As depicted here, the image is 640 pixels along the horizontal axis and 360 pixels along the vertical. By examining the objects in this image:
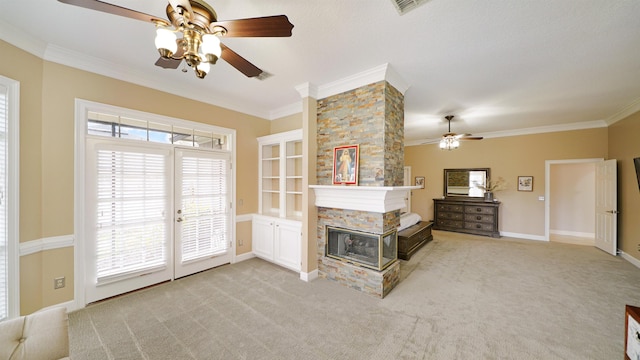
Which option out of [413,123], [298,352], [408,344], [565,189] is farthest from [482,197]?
[298,352]

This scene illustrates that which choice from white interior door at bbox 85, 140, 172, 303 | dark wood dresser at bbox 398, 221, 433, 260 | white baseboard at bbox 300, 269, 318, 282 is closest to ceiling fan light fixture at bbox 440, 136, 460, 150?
dark wood dresser at bbox 398, 221, 433, 260

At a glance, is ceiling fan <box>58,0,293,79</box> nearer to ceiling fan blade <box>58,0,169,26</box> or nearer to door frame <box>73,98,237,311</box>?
ceiling fan blade <box>58,0,169,26</box>

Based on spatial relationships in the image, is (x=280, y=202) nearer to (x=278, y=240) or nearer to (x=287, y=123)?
(x=278, y=240)

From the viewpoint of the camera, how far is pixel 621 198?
15.0 feet

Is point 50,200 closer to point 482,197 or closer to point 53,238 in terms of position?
point 53,238

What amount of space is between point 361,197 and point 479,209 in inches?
203

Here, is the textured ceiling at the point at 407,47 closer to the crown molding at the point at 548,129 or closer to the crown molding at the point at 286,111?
the crown molding at the point at 286,111

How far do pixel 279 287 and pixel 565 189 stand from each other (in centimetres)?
854

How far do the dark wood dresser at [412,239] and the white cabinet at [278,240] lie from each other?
2.06 metres

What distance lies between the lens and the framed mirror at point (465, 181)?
259 inches

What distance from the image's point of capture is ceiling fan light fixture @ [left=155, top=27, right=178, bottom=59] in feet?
4.57

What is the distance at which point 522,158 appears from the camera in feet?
19.9

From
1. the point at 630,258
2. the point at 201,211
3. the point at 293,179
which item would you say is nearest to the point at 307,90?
the point at 293,179

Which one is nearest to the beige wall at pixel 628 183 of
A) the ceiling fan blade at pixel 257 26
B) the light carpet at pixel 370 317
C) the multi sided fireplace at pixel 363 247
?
the light carpet at pixel 370 317
